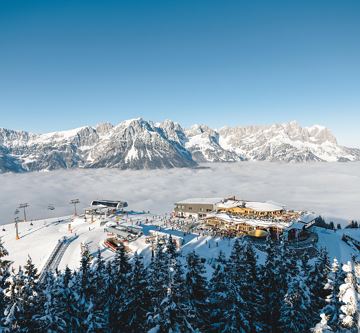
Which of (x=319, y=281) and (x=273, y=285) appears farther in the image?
(x=319, y=281)

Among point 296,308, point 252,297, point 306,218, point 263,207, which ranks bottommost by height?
point 306,218

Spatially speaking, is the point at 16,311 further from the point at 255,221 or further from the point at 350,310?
the point at 255,221

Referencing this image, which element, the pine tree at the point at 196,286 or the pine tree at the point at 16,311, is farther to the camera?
the pine tree at the point at 196,286

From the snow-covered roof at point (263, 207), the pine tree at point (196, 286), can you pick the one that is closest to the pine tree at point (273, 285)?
the pine tree at point (196, 286)

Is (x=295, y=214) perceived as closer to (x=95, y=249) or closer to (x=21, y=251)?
(x=95, y=249)

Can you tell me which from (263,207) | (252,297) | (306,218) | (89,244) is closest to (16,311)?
(252,297)

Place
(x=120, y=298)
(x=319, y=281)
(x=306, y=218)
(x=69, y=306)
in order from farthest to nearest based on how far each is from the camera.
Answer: (x=306, y=218)
(x=319, y=281)
(x=120, y=298)
(x=69, y=306)

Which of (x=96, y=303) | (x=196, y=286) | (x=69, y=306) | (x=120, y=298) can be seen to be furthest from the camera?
(x=96, y=303)

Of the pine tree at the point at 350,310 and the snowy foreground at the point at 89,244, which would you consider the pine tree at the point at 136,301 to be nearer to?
the pine tree at the point at 350,310

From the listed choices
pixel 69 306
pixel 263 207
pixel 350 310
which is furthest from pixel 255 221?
pixel 350 310

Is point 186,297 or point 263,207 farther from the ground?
point 186,297

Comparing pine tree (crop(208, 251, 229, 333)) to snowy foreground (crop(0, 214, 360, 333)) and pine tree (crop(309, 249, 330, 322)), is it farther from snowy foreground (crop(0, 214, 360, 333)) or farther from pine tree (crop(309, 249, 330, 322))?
pine tree (crop(309, 249, 330, 322))
